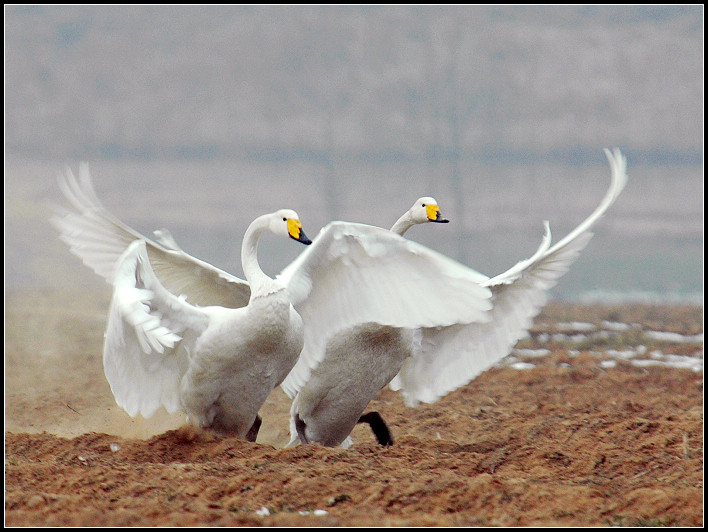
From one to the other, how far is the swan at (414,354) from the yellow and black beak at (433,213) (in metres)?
0.06

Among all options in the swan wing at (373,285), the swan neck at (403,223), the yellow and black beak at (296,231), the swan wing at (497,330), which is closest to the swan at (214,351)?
the yellow and black beak at (296,231)

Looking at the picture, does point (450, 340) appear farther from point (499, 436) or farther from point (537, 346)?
point (537, 346)

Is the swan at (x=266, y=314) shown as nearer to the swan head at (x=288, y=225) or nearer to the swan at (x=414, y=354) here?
the swan head at (x=288, y=225)

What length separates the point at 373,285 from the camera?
7656mm

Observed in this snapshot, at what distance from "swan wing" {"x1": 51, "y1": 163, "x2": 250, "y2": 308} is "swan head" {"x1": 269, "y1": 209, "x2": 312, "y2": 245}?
3.41ft

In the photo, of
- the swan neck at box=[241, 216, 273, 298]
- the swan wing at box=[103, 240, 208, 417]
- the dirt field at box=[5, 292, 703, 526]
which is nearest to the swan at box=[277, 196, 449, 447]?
the swan neck at box=[241, 216, 273, 298]

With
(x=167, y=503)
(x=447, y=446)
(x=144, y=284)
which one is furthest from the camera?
(x=447, y=446)

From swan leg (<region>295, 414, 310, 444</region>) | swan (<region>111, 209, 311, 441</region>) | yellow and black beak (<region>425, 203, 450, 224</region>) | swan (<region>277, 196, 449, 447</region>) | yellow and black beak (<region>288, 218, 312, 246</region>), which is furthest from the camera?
Result: yellow and black beak (<region>425, 203, 450, 224</region>)

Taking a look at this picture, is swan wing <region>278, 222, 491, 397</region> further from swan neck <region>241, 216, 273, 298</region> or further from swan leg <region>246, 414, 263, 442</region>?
swan leg <region>246, 414, 263, 442</region>

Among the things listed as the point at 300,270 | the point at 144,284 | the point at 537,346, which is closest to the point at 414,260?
the point at 300,270

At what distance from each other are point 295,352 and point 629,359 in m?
11.1

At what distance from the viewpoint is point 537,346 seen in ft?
62.7

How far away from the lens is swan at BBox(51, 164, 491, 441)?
7.09m

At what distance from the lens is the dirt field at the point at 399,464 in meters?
5.66
